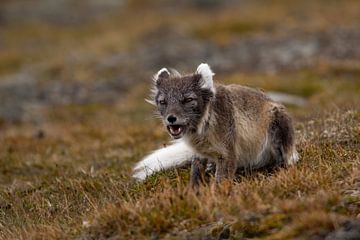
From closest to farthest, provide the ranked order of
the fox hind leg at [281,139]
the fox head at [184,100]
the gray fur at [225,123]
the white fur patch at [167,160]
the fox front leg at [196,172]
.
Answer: the fox head at [184,100]
the gray fur at [225,123]
the fox front leg at [196,172]
the fox hind leg at [281,139]
the white fur patch at [167,160]

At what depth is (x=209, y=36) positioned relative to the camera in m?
37.8

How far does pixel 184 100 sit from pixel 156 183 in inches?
60.7

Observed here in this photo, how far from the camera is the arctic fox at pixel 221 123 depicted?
9.20 meters

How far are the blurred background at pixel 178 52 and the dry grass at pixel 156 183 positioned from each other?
0.71 m

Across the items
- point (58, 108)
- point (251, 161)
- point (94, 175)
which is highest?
point (251, 161)

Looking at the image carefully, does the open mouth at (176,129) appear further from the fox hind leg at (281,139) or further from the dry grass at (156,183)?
the fox hind leg at (281,139)

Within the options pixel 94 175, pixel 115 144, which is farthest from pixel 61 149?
pixel 94 175

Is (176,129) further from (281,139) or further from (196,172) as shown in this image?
(281,139)

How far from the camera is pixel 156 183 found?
1004 centimetres

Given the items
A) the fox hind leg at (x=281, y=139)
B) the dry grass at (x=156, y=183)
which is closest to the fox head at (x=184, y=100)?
the dry grass at (x=156, y=183)

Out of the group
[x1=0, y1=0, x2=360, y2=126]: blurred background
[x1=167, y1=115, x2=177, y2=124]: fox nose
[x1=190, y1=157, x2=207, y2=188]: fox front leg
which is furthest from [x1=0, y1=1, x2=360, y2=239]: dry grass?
[x1=167, y1=115, x2=177, y2=124]: fox nose

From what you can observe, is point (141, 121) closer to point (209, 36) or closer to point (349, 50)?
point (349, 50)

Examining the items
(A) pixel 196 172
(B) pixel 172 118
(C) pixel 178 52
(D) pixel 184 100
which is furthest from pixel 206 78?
(C) pixel 178 52

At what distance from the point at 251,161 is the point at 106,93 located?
1905 centimetres
